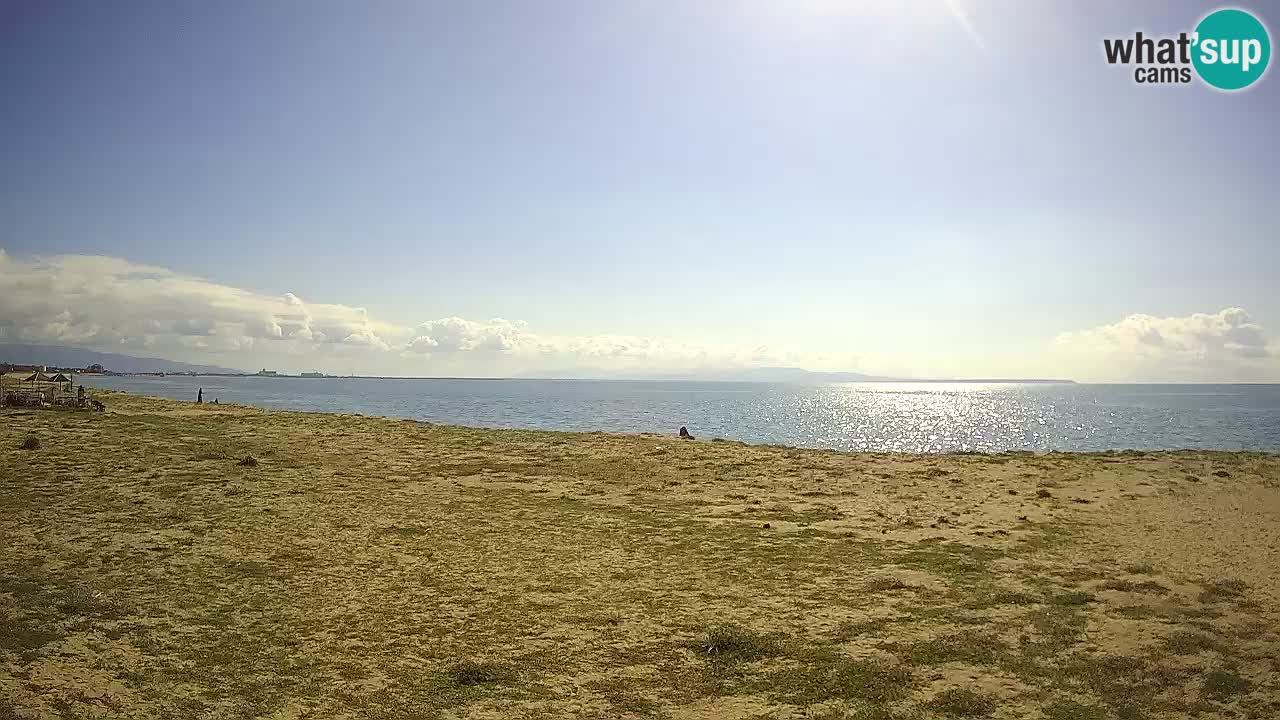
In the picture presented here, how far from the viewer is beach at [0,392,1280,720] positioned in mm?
9688

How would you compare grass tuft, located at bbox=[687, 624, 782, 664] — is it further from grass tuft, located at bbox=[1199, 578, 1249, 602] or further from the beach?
grass tuft, located at bbox=[1199, 578, 1249, 602]

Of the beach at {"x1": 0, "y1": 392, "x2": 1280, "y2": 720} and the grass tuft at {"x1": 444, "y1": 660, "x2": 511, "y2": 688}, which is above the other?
the beach at {"x1": 0, "y1": 392, "x2": 1280, "y2": 720}

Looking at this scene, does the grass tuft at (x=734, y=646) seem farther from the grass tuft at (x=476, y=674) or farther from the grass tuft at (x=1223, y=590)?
the grass tuft at (x=1223, y=590)

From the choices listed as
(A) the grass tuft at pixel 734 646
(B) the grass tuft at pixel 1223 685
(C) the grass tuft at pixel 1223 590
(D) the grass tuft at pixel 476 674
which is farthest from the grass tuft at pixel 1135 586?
(D) the grass tuft at pixel 476 674

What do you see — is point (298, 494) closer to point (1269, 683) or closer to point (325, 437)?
point (325, 437)

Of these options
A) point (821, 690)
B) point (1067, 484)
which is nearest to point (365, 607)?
point (821, 690)

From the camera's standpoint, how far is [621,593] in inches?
556

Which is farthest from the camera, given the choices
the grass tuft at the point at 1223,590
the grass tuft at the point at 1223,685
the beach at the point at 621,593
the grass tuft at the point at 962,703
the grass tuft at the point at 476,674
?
the grass tuft at the point at 1223,590

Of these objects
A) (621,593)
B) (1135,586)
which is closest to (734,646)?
(621,593)

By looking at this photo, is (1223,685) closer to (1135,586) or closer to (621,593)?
(1135,586)

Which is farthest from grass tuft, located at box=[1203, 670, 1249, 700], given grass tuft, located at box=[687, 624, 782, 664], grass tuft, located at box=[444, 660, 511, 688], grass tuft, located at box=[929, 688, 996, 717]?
grass tuft, located at box=[444, 660, 511, 688]

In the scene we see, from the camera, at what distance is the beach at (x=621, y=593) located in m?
9.69

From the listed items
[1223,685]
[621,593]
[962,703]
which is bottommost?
[621,593]

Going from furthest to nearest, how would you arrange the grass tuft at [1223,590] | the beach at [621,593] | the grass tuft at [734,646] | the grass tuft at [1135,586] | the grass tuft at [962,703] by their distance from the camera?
the grass tuft at [1135,586] → the grass tuft at [1223,590] → the grass tuft at [734,646] → the beach at [621,593] → the grass tuft at [962,703]
